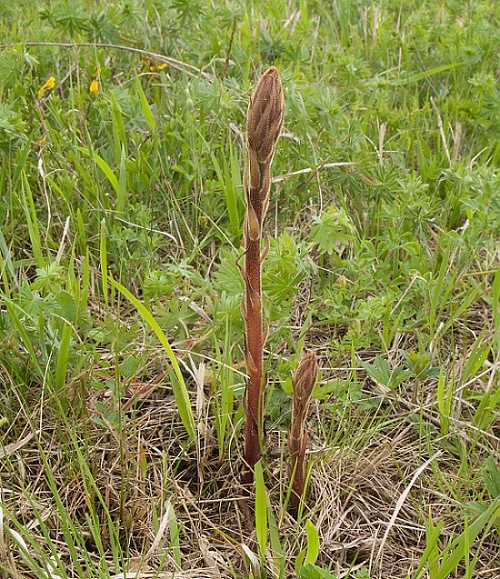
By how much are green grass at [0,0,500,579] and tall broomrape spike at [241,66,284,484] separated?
0.59ft

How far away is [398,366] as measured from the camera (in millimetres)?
2473

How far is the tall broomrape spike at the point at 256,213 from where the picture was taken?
1.47 m

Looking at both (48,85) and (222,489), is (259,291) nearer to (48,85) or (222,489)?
(222,489)

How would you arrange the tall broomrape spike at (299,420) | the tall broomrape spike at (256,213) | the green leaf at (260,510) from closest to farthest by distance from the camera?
1. the tall broomrape spike at (256,213)
2. the tall broomrape spike at (299,420)
3. the green leaf at (260,510)

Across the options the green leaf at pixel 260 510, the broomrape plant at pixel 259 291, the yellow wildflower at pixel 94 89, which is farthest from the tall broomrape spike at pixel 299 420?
the yellow wildflower at pixel 94 89

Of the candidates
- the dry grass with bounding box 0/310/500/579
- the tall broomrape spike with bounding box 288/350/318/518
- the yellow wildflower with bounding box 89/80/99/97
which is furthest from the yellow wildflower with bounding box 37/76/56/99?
the tall broomrape spike with bounding box 288/350/318/518

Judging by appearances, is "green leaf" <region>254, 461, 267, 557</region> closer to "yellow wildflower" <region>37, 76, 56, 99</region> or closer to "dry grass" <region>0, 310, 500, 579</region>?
"dry grass" <region>0, 310, 500, 579</region>

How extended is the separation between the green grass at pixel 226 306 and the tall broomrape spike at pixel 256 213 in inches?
7.1

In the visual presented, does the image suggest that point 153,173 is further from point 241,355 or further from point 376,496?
point 376,496

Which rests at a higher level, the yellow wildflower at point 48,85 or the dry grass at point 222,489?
the yellow wildflower at point 48,85

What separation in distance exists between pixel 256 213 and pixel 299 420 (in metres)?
0.55

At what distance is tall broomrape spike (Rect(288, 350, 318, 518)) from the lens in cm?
175

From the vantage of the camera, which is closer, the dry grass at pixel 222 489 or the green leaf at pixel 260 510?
the green leaf at pixel 260 510

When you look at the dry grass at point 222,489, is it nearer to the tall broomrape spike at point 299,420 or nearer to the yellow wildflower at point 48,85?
the tall broomrape spike at point 299,420
